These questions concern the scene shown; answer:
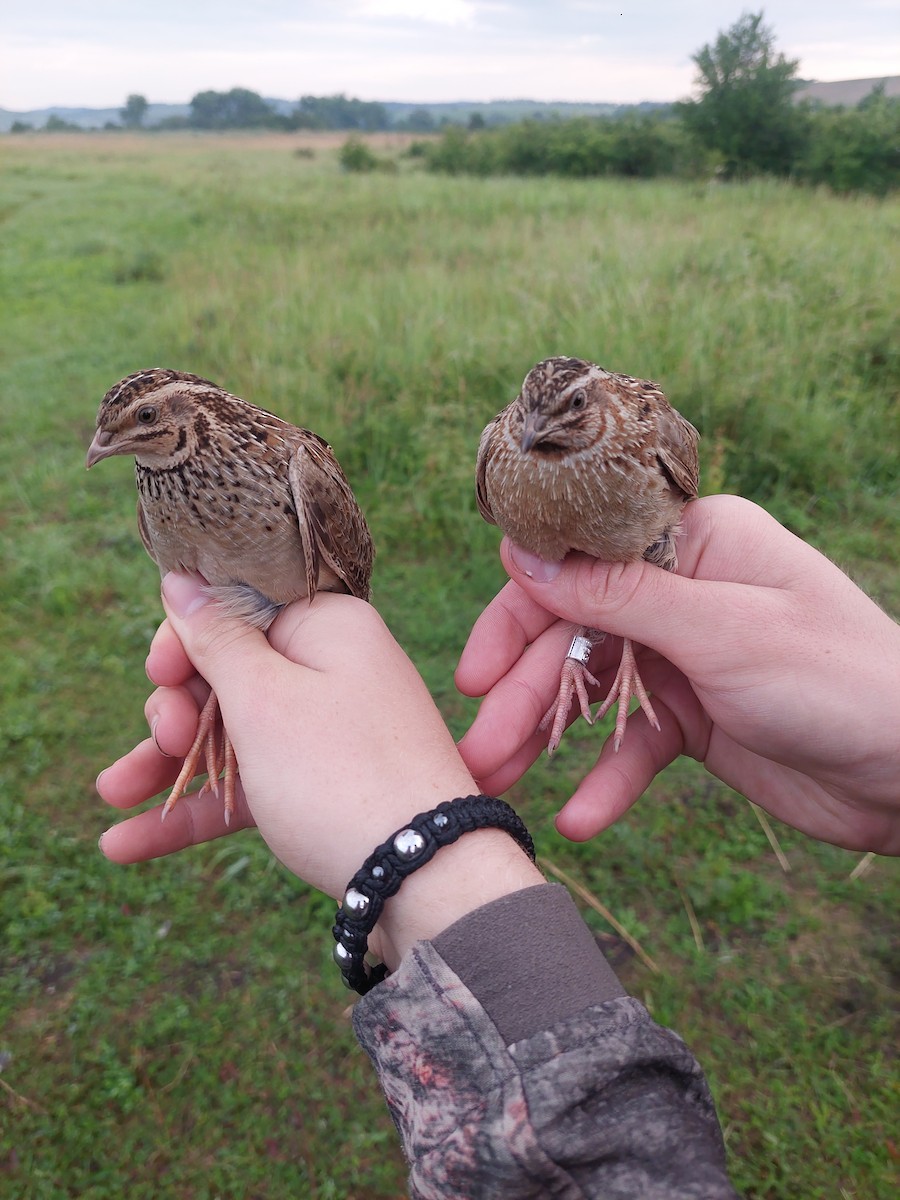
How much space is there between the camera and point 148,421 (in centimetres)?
262

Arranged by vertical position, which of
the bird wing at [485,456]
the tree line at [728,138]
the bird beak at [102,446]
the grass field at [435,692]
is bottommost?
the grass field at [435,692]

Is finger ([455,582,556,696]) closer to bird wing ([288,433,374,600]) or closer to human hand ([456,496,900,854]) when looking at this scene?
human hand ([456,496,900,854])

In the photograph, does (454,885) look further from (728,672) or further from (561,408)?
(561,408)

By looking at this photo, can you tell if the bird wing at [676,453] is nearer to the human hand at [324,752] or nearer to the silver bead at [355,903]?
the human hand at [324,752]

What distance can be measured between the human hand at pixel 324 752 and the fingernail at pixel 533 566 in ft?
1.81

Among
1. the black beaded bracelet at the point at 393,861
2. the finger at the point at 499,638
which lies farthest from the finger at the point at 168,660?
the black beaded bracelet at the point at 393,861

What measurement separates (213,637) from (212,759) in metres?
0.56

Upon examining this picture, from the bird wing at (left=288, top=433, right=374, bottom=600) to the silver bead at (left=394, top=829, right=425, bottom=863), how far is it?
47.2 inches

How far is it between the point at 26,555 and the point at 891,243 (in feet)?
37.4

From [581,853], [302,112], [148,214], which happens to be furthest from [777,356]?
[302,112]

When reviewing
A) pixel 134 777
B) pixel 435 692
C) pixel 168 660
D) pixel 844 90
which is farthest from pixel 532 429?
pixel 844 90

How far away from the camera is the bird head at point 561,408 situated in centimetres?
251

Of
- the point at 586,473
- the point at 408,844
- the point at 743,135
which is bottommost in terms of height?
the point at 408,844

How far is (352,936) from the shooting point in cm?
185
